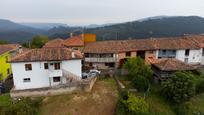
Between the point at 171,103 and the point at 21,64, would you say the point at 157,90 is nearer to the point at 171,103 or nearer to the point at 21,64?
the point at 171,103

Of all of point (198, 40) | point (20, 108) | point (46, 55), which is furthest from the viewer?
point (198, 40)

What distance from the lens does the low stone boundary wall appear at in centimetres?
2975

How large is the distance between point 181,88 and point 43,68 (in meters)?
22.1

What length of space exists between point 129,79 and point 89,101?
1059 centimetres

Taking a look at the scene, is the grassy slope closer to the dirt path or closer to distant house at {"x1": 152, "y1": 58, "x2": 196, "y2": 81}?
the dirt path

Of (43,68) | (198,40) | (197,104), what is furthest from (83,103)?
(198,40)

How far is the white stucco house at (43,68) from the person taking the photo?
102 ft

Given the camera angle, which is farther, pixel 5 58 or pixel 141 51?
pixel 141 51

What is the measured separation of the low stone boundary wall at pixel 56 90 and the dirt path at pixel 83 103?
2.62ft

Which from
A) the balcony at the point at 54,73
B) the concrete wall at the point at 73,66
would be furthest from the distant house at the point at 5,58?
the concrete wall at the point at 73,66

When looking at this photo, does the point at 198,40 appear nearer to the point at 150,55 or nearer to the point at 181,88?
the point at 150,55

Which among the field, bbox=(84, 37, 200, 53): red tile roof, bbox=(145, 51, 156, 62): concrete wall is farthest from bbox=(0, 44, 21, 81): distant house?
bbox=(145, 51, 156, 62): concrete wall

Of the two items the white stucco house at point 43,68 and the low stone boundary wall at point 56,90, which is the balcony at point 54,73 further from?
the low stone boundary wall at point 56,90

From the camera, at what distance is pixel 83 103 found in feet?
95.7
